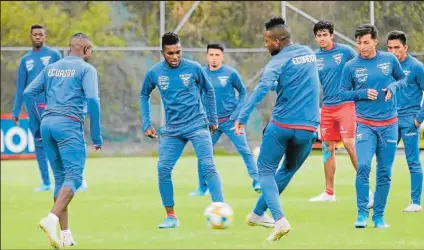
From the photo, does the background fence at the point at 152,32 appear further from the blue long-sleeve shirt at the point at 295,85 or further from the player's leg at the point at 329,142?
the blue long-sleeve shirt at the point at 295,85

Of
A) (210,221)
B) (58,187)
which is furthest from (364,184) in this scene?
(58,187)

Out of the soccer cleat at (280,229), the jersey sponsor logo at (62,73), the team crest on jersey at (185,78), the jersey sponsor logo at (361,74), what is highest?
the jersey sponsor logo at (62,73)

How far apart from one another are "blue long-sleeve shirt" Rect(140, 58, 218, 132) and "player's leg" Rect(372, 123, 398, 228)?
2201 millimetres

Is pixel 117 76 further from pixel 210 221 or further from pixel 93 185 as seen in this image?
pixel 210 221

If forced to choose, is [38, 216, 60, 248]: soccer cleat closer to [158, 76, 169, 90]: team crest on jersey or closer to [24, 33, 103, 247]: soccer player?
[24, 33, 103, 247]: soccer player

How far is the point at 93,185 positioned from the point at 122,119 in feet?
34.5

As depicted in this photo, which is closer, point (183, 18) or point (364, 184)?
point (364, 184)

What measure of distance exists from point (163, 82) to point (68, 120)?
1.74m

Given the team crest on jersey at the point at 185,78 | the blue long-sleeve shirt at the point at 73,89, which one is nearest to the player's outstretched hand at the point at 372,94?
the team crest on jersey at the point at 185,78

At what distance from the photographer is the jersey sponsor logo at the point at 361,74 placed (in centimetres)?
1344

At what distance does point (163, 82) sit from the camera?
14180 mm

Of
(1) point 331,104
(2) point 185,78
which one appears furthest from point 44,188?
(2) point 185,78

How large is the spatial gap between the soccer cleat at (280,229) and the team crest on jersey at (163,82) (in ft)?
8.70

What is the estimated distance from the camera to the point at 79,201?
1805 cm
